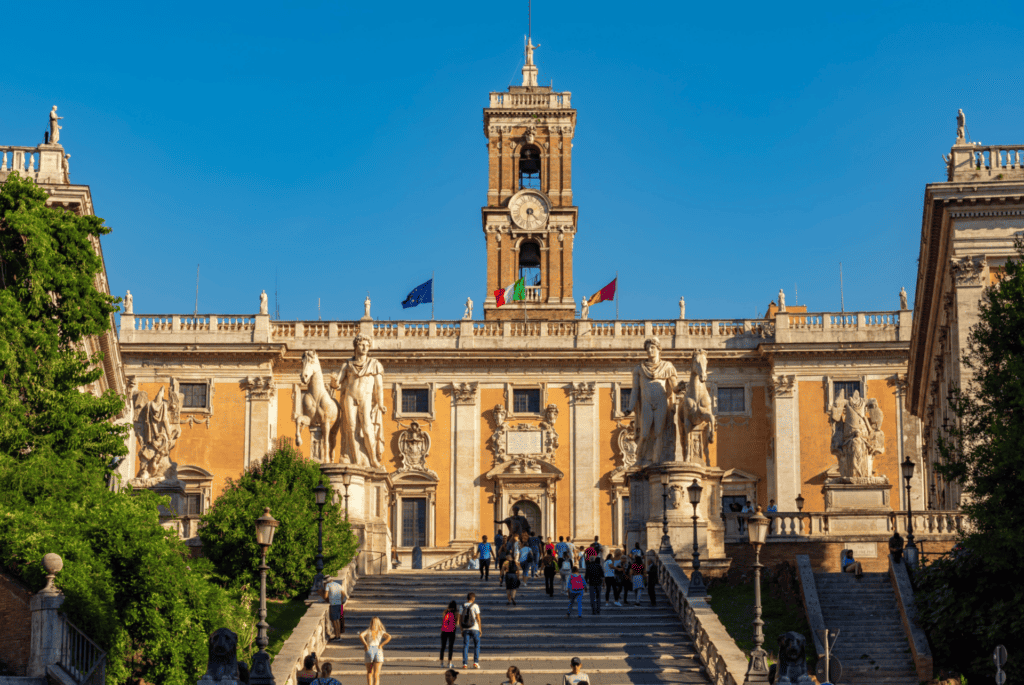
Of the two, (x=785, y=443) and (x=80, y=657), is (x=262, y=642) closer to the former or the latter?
(x=80, y=657)

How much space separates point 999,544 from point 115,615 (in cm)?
1529

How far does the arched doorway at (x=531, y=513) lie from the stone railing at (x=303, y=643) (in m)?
30.1

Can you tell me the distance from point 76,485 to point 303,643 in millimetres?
5836

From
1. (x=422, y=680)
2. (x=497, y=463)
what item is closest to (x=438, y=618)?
(x=422, y=680)

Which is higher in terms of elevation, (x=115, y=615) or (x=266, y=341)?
(x=266, y=341)

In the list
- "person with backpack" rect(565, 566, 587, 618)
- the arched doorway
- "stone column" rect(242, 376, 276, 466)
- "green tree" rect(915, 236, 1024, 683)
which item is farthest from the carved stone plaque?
"green tree" rect(915, 236, 1024, 683)

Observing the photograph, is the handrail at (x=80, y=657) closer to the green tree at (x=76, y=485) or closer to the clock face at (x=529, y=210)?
the green tree at (x=76, y=485)

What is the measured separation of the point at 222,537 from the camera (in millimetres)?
33188

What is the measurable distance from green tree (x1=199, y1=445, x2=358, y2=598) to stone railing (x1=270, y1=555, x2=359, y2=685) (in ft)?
9.20

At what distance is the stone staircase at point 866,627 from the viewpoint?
88.7ft

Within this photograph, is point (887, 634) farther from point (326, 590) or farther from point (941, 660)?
point (326, 590)

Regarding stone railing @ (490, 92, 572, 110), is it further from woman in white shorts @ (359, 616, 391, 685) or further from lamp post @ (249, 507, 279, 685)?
lamp post @ (249, 507, 279, 685)

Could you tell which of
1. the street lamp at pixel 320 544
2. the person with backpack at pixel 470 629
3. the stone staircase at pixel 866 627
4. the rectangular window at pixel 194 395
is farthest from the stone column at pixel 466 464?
the person with backpack at pixel 470 629

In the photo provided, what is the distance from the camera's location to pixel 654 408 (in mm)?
37062
